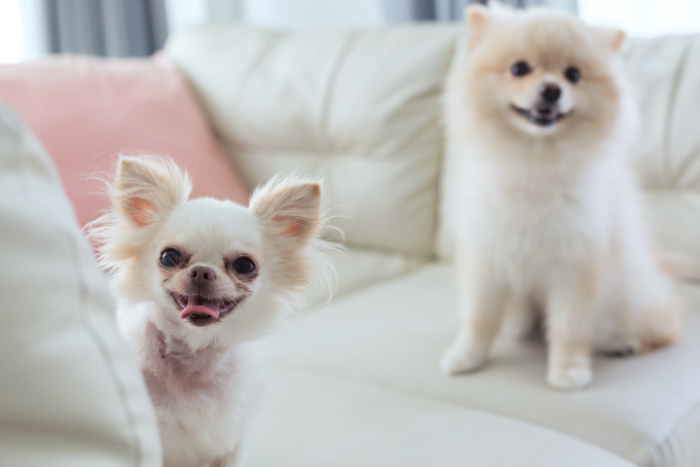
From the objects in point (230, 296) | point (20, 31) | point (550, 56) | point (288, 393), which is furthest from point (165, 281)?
point (20, 31)

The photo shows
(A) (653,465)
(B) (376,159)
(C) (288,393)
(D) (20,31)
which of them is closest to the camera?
(A) (653,465)

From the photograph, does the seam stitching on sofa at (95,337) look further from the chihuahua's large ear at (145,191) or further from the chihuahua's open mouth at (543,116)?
the chihuahua's open mouth at (543,116)

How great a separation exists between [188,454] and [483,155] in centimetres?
88

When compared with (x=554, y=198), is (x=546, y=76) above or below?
above

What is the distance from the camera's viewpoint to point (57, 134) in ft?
4.89

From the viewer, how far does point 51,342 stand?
0.47 meters

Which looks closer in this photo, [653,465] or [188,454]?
[188,454]

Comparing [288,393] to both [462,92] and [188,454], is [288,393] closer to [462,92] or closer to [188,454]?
[188,454]

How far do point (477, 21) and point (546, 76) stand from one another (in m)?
0.22

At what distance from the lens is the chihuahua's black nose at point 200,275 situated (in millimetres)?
643

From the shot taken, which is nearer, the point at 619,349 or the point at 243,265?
the point at 243,265

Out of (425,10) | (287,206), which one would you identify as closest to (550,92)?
(287,206)

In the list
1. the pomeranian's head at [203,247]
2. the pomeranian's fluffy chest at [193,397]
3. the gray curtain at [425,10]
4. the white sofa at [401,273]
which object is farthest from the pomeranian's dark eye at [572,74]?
the gray curtain at [425,10]

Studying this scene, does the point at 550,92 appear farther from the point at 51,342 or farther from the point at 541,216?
the point at 51,342
